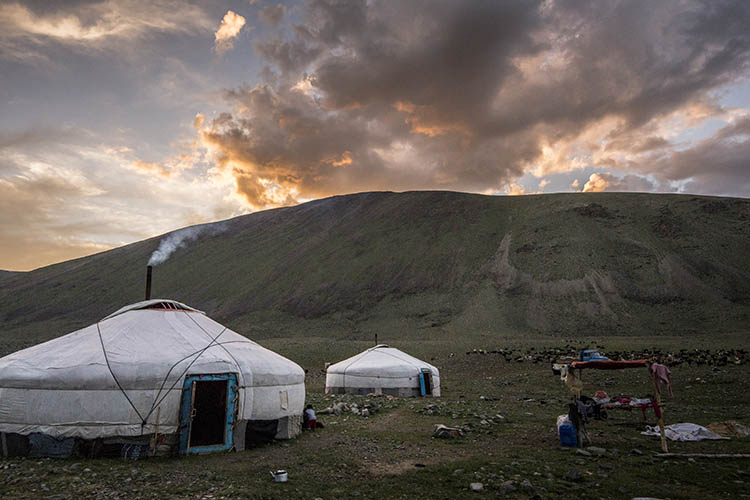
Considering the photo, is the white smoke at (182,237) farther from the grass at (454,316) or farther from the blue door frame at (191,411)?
the blue door frame at (191,411)

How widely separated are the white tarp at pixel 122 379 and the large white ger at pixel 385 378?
7.64 metres

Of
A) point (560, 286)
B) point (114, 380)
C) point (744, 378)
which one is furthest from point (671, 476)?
point (560, 286)

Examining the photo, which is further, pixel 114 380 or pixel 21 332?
pixel 21 332

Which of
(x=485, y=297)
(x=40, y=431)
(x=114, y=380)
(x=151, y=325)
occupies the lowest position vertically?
(x=40, y=431)

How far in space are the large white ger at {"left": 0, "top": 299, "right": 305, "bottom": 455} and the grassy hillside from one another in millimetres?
33933

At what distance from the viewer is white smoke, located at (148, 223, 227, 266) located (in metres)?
81.2

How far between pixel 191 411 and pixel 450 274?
161 feet

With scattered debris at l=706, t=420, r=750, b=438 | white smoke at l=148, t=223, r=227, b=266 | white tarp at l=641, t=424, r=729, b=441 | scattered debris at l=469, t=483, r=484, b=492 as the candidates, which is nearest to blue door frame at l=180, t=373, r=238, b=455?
scattered debris at l=469, t=483, r=484, b=492

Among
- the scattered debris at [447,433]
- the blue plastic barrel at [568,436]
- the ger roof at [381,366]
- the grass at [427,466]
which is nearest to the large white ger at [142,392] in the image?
the grass at [427,466]

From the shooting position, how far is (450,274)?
55.4m

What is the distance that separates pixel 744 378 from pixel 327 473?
1493cm

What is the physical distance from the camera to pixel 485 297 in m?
49.1

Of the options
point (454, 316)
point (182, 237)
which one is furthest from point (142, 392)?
point (182, 237)

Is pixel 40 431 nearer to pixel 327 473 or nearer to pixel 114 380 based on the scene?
pixel 114 380
